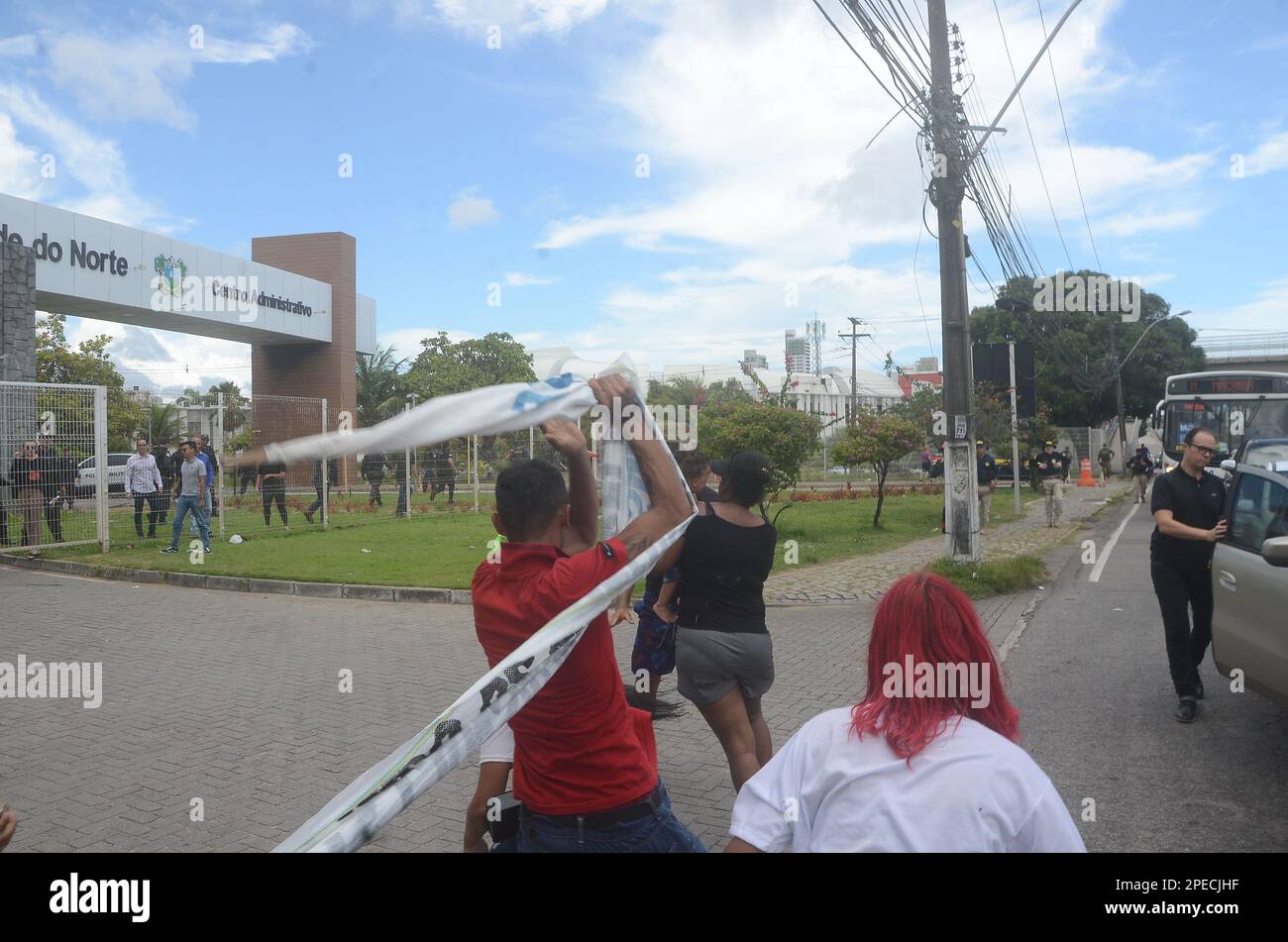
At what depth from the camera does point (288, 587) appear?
39.0 feet

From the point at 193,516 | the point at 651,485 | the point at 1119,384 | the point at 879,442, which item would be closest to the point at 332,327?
the point at 193,516

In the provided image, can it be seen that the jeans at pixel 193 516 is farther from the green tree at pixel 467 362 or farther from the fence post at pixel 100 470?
the green tree at pixel 467 362

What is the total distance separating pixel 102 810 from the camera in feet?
15.7

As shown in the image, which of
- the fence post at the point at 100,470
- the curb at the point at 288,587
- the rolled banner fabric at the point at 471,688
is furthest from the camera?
the fence post at the point at 100,470

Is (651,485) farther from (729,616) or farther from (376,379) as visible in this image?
(376,379)

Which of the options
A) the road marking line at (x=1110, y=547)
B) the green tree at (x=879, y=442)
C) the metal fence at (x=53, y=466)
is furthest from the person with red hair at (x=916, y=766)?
the green tree at (x=879, y=442)

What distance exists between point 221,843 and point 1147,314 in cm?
5650

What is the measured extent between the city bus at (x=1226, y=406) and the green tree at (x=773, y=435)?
11.2 meters

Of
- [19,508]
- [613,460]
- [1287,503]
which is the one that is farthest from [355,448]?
[19,508]

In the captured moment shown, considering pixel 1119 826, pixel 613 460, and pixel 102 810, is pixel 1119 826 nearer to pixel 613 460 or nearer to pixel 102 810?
pixel 613 460

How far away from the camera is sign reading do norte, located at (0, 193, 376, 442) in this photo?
82.6 ft

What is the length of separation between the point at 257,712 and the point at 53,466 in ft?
35.8

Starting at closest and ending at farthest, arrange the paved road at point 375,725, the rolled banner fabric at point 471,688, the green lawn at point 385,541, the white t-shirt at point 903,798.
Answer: the white t-shirt at point 903,798 → the rolled banner fabric at point 471,688 → the paved road at point 375,725 → the green lawn at point 385,541

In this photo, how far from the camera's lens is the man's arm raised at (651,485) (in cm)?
259
